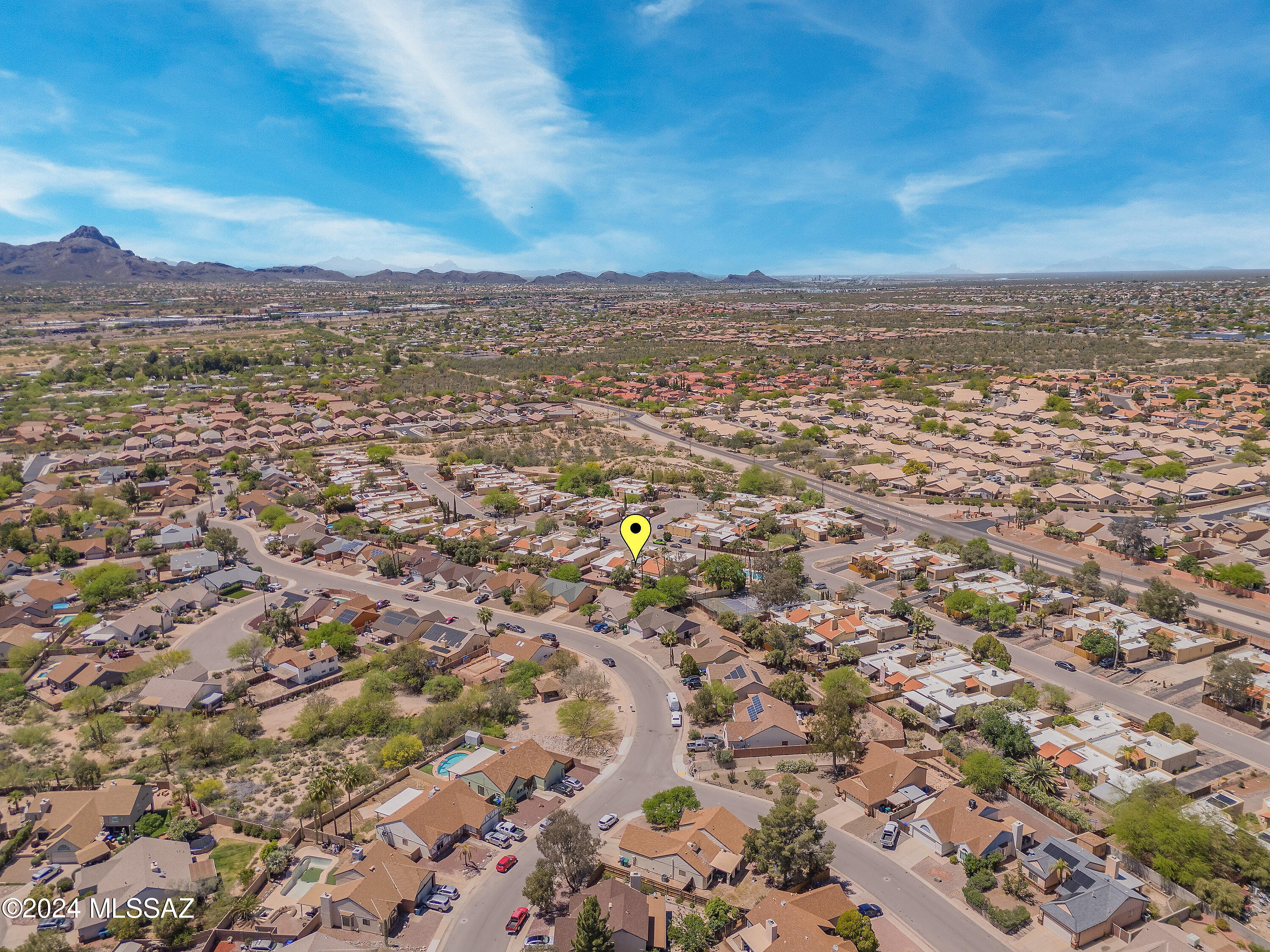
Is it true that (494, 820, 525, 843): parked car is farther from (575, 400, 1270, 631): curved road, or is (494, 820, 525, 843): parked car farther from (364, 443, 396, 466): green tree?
(364, 443, 396, 466): green tree

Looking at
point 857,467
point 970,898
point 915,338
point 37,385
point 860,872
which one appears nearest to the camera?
point 970,898

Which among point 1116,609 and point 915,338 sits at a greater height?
point 915,338

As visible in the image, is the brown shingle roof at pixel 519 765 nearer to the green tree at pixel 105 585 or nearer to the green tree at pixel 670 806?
the green tree at pixel 670 806

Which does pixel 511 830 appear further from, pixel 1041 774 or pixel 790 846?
pixel 1041 774

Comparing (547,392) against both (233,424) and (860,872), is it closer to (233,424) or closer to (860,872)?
(233,424)

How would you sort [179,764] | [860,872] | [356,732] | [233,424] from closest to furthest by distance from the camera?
[860,872], [179,764], [356,732], [233,424]

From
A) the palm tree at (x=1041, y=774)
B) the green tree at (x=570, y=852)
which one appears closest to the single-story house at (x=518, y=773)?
the green tree at (x=570, y=852)

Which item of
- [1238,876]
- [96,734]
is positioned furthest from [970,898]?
[96,734]
